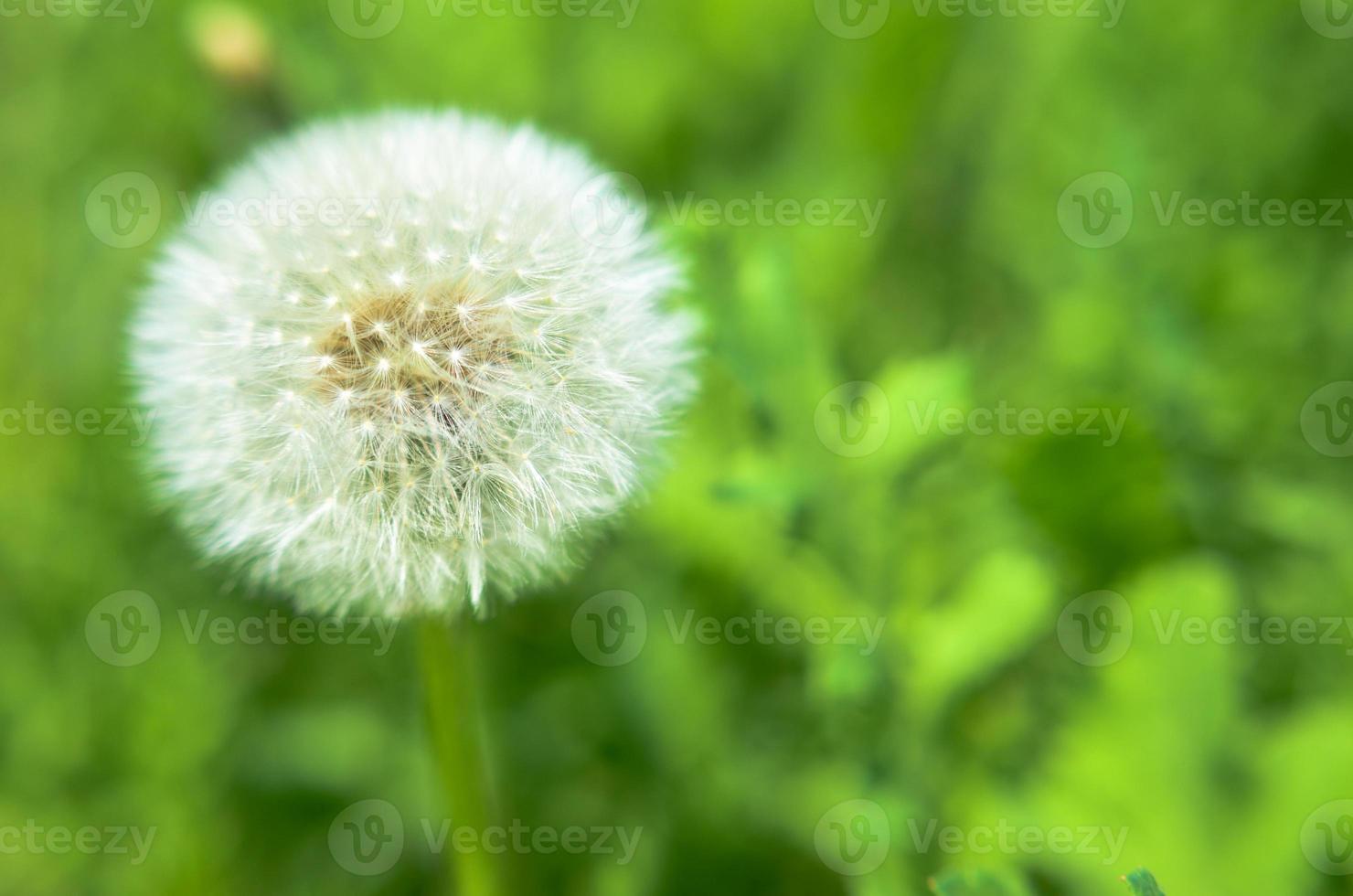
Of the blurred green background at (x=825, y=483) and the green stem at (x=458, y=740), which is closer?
the green stem at (x=458, y=740)

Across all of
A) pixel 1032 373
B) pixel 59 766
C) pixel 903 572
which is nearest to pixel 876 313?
pixel 1032 373

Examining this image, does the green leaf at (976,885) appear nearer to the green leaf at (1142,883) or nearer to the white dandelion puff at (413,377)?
the green leaf at (1142,883)

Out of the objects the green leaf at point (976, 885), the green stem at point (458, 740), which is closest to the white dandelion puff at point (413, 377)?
the green stem at point (458, 740)

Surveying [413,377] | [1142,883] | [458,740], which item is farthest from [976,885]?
[413,377]

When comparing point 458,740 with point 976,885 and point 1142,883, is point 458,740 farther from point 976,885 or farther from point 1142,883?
point 1142,883

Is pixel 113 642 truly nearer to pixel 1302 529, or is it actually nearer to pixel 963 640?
pixel 963 640

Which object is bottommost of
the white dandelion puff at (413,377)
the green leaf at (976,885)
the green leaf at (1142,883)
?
the green leaf at (976,885)
